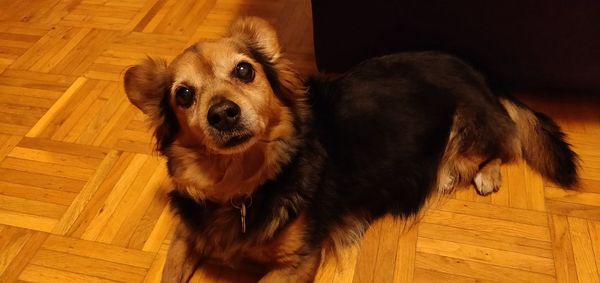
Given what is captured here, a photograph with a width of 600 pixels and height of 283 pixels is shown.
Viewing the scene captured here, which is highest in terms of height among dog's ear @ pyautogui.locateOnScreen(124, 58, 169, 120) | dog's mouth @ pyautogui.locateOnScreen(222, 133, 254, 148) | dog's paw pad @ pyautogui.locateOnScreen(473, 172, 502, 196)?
dog's ear @ pyautogui.locateOnScreen(124, 58, 169, 120)

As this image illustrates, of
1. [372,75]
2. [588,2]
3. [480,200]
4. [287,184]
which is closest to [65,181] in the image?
[287,184]

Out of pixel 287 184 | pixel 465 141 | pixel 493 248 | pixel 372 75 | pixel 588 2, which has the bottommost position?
pixel 493 248

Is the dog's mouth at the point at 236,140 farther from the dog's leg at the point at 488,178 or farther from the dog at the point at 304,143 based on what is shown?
the dog's leg at the point at 488,178

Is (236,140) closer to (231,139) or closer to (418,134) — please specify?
Answer: (231,139)

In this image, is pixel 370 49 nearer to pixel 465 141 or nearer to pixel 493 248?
pixel 465 141

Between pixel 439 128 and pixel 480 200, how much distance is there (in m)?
0.36

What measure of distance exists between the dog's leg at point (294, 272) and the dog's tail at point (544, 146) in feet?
3.30

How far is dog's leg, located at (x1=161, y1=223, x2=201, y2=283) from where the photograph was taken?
1.67 m

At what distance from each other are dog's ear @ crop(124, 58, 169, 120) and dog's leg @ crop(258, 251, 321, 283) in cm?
65

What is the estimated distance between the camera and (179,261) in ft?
5.52

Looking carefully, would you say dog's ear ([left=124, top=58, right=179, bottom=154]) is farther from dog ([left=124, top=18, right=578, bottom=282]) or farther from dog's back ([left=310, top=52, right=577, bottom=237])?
dog's back ([left=310, top=52, right=577, bottom=237])

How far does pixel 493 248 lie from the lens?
1737 mm

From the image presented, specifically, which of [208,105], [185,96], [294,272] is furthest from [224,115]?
[294,272]

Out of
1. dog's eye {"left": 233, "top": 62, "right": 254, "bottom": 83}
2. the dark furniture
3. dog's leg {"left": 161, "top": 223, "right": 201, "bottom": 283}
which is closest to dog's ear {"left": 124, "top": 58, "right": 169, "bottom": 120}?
dog's eye {"left": 233, "top": 62, "right": 254, "bottom": 83}
